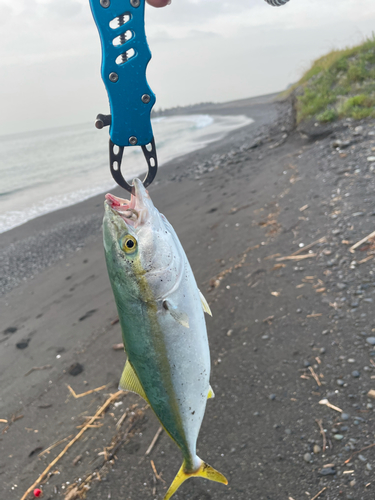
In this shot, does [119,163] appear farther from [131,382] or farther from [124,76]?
[131,382]

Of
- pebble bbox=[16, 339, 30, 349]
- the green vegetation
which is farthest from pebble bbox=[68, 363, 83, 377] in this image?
the green vegetation

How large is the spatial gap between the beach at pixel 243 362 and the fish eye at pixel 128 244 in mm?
2552

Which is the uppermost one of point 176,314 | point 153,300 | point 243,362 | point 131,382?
point 153,300

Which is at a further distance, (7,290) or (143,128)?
(7,290)

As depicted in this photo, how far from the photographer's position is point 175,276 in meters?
1.81

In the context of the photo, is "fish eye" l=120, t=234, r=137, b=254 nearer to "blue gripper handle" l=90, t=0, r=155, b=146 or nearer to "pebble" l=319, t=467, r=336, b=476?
"blue gripper handle" l=90, t=0, r=155, b=146

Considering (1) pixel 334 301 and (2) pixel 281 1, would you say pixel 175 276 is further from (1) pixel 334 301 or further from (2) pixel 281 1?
(1) pixel 334 301

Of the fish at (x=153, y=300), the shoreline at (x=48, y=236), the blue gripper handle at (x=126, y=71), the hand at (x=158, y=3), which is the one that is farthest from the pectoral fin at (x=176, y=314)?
the shoreline at (x=48, y=236)

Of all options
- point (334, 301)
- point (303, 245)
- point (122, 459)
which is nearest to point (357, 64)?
point (303, 245)

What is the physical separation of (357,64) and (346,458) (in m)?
15.3

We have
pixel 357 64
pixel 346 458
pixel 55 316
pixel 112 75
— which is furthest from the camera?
pixel 357 64

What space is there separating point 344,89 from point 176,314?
Result: 14563 millimetres

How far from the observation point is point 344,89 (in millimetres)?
13312

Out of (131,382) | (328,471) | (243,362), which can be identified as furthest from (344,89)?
(131,382)
